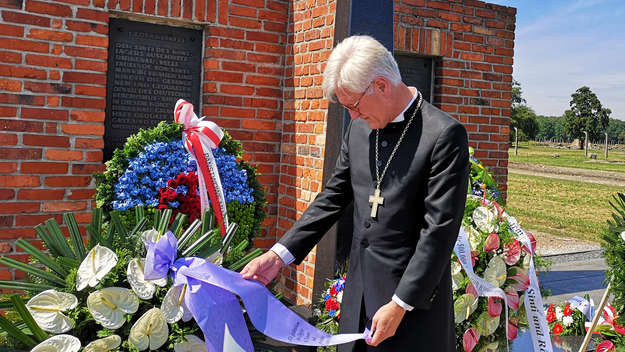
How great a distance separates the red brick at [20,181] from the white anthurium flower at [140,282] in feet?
6.92

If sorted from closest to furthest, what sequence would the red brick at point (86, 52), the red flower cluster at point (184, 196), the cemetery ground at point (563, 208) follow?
the red flower cluster at point (184, 196) → the red brick at point (86, 52) → the cemetery ground at point (563, 208)

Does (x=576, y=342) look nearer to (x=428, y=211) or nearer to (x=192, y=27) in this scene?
(x=428, y=211)

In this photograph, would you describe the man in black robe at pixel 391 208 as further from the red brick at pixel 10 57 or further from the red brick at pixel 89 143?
the red brick at pixel 10 57

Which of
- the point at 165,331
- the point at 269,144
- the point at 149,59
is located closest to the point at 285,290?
the point at 269,144

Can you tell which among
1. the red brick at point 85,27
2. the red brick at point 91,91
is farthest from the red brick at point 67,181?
the red brick at point 85,27

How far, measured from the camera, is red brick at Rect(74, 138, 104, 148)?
12.8 ft

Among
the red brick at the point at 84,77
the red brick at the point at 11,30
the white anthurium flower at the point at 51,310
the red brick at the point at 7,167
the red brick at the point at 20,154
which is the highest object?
the red brick at the point at 11,30

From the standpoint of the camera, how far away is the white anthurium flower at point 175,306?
2.03m

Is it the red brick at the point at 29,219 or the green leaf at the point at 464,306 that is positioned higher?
the red brick at the point at 29,219

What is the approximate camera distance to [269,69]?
4633 mm

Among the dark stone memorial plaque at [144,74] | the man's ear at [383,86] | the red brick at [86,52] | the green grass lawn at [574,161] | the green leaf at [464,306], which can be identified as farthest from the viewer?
the green grass lawn at [574,161]

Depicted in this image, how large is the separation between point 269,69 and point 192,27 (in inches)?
26.2

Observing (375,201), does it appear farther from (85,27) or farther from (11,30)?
(11,30)

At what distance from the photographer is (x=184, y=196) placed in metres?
3.30
